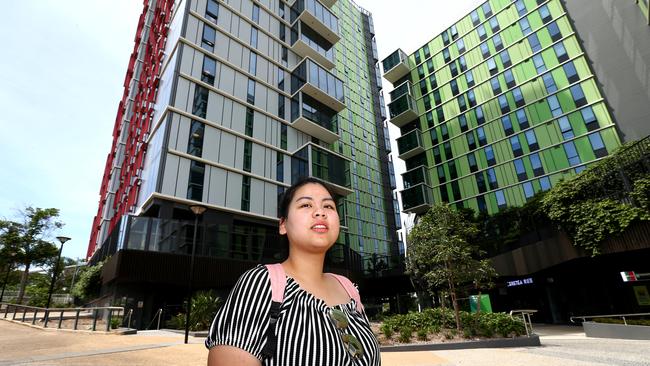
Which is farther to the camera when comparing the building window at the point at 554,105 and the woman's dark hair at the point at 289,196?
the building window at the point at 554,105

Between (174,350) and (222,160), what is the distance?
56.5 ft

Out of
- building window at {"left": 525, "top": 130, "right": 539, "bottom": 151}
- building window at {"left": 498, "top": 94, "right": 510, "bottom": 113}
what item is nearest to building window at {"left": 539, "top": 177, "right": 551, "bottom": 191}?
building window at {"left": 525, "top": 130, "right": 539, "bottom": 151}

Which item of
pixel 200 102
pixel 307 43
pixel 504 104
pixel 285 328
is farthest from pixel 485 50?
pixel 285 328

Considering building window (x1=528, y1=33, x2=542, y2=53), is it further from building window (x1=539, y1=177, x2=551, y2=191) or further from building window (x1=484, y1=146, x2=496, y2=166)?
building window (x1=539, y1=177, x2=551, y2=191)

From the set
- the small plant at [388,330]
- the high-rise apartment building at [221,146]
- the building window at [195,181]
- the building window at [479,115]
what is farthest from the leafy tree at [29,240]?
the building window at [479,115]

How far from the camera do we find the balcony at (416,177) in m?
39.2

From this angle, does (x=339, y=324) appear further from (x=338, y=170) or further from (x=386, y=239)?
(x=386, y=239)

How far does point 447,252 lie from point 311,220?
13176 mm

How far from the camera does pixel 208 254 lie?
18.8 m

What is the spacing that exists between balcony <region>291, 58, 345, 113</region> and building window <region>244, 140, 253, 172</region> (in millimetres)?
7739

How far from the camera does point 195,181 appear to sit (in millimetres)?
21859

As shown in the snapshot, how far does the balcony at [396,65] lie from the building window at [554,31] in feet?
58.1

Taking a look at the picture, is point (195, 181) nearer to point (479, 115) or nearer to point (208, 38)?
point (208, 38)

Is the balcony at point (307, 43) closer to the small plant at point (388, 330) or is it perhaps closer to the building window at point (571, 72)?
the building window at point (571, 72)
